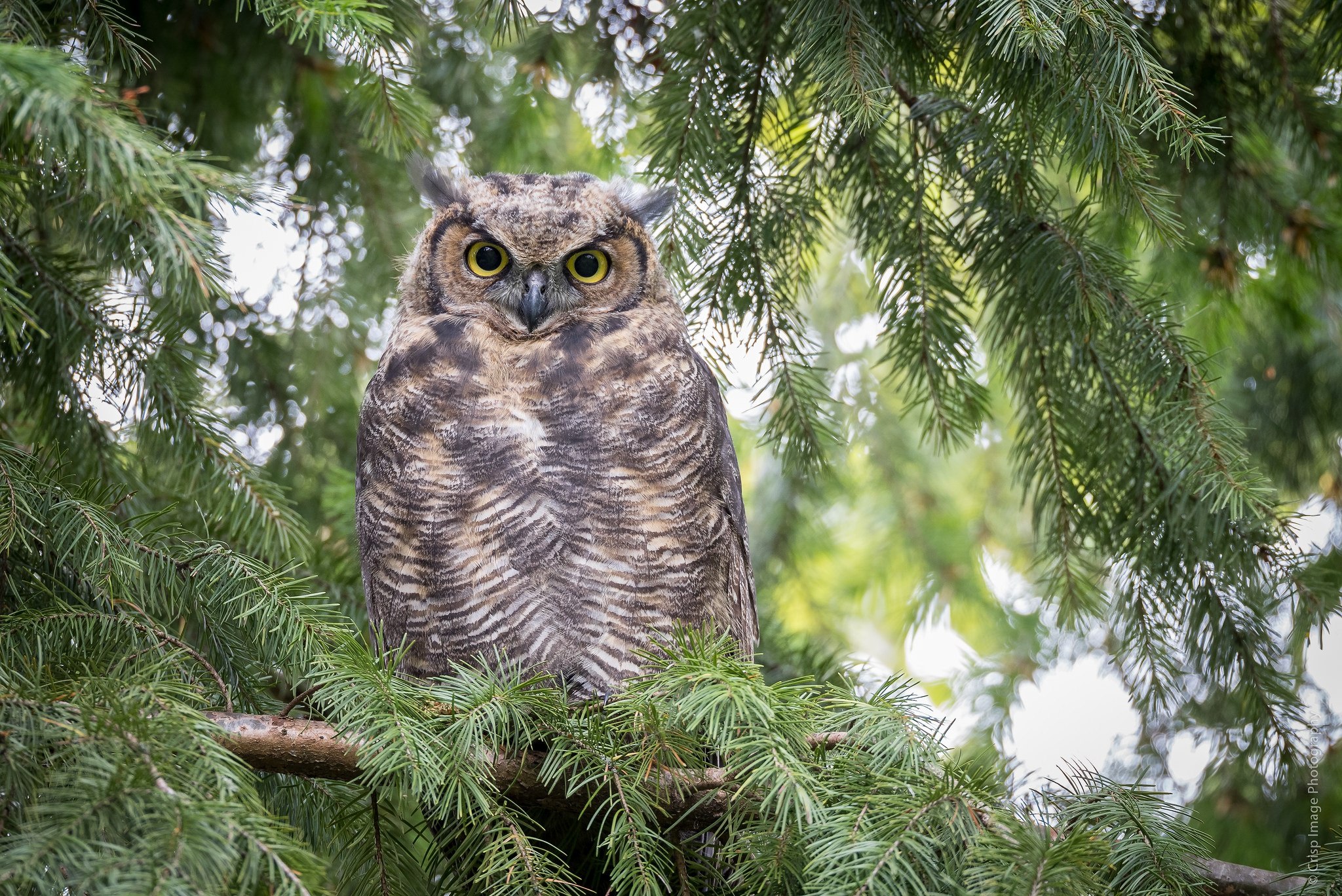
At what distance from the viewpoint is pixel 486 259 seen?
2.49 m

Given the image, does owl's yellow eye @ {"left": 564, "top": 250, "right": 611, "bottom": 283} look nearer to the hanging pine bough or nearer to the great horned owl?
the great horned owl

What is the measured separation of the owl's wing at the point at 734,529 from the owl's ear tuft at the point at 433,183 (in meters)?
0.80

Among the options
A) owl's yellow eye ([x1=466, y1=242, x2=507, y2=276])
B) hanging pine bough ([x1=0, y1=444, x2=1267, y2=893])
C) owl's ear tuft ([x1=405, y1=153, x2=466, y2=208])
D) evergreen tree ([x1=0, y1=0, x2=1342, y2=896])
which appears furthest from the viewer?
owl's ear tuft ([x1=405, y1=153, x2=466, y2=208])

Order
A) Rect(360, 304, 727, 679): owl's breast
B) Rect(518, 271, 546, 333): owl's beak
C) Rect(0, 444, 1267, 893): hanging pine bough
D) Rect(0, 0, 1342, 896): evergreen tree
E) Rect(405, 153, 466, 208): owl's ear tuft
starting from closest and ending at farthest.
Answer: Rect(0, 444, 1267, 893): hanging pine bough → Rect(0, 0, 1342, 896): evergreen tree → Rect(360, 304, 727, 679): owl's breast → Rect(518, 271, 546, 333): owl's beak → Rect(405, 153, 466, 208): owl's ear tuft

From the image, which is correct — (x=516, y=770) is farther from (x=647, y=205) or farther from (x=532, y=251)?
(x=647, y=205)

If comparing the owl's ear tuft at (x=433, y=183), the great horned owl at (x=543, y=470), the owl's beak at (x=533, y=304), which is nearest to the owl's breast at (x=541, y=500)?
the great horned owl at (x=543, y=470)

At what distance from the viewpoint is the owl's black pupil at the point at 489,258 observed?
8.13 feet

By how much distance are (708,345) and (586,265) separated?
0.38 meters

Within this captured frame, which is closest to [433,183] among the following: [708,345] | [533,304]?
[533,304]

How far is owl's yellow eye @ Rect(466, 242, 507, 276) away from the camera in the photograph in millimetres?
2473

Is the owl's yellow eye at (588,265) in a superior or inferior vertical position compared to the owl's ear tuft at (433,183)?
inferior

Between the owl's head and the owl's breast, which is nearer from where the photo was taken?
the owl's breast

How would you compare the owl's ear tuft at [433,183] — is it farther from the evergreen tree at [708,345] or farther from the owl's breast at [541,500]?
the owl's breast at [541,500]

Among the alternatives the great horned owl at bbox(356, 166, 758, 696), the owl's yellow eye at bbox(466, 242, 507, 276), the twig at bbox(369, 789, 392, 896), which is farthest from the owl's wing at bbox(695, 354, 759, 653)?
the twig at bbox(369, 789, 392, 896)
